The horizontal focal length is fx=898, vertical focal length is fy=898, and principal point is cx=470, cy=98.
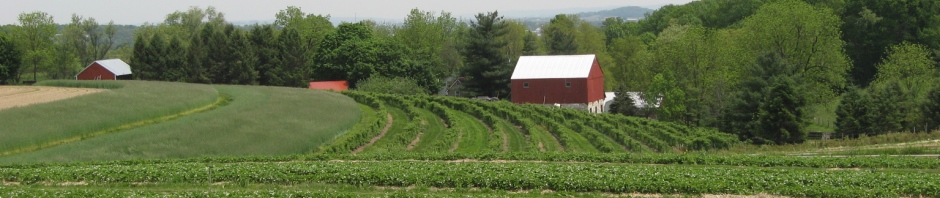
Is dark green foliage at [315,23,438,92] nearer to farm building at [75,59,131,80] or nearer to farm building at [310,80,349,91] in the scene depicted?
farm building at [310,80,349,91]

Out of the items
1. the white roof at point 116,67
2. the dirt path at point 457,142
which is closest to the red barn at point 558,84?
the dirt path at point 457,142

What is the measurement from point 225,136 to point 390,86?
42.0 m

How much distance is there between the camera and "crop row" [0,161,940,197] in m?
25.0

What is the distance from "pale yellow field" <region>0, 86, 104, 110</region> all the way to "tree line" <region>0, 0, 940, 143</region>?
19072 mm

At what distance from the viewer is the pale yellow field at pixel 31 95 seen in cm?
5303

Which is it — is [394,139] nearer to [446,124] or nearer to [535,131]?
[535,131]

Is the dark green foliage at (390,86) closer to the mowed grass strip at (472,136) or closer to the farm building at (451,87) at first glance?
the farm building at (451,87)

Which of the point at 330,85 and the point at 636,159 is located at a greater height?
the point at 330,85

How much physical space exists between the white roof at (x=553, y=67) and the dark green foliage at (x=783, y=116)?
2593 centimetres

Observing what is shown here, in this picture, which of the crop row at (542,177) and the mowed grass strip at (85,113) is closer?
the crop row at (542,177)

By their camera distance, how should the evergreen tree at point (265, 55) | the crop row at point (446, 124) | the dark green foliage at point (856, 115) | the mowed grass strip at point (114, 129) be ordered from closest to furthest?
the mowed grass strip at point (114, 129)
the crop row at point (446, 124)
the dark green foliage at point (856, 115)
the evergreen tree at point (265, 55)

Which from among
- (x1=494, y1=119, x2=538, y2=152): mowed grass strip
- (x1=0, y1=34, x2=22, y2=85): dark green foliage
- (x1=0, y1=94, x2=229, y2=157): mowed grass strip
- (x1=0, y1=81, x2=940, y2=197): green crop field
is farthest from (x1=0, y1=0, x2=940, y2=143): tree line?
(x1=0, y1=94, x2=229, y2=157): mowed grass strip

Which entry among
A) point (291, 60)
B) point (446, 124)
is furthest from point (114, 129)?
point (291, 60)

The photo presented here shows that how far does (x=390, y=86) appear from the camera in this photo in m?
81.3
